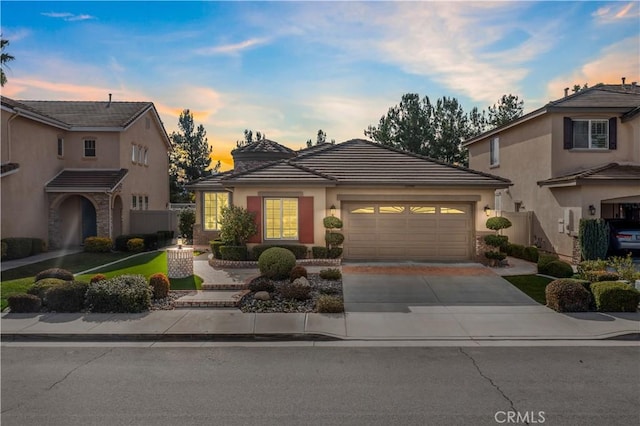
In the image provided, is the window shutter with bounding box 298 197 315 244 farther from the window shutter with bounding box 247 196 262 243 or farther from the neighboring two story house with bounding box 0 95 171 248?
the neighboring two story house with bounding box 0 95 171 248

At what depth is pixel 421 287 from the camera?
43.3ft

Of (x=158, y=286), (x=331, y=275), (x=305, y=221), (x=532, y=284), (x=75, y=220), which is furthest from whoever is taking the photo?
(x=75, y=220)

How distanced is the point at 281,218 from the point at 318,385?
36.2ft

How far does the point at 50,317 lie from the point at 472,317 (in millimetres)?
9771

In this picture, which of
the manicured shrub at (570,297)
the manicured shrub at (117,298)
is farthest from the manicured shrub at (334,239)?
the manicured shrub at (570,297)

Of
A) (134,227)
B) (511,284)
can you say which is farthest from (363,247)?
(134,227)

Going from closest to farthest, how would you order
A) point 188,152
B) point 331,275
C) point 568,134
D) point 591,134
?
1. point 331,275
2. point 568,134
3. point 591,134
4. point 188,152

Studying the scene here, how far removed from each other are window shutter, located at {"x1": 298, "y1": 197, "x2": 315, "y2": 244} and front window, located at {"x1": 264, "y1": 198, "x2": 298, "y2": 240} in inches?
7.1

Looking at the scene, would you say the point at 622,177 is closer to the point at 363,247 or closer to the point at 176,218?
the point at 363,247

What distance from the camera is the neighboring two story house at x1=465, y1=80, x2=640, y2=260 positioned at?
17266 mm

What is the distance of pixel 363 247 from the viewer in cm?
1769

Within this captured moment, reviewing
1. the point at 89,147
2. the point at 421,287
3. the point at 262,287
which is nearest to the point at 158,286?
the point at 262,287

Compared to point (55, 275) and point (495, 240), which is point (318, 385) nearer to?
point (55, 275)

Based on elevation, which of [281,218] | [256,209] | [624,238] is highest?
[256,209]
